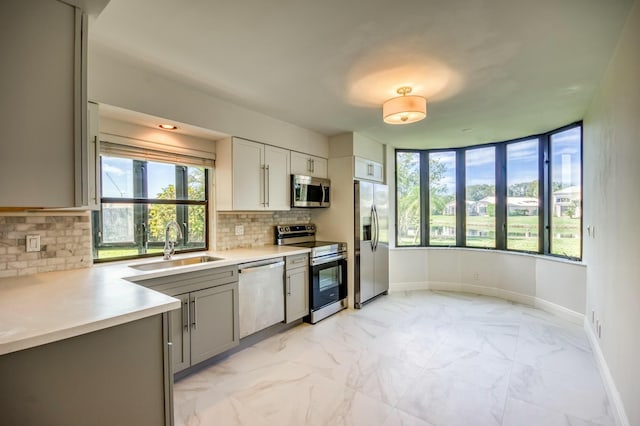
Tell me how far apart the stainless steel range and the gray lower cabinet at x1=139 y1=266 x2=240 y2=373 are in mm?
1078

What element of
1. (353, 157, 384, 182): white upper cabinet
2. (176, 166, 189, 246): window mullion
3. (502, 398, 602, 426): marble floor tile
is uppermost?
(353, 157, 384, 182): white upper cabinet

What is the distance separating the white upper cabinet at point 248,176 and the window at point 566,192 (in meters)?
3.63

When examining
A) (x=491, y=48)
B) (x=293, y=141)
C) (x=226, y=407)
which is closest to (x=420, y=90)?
(x=491, y=48)

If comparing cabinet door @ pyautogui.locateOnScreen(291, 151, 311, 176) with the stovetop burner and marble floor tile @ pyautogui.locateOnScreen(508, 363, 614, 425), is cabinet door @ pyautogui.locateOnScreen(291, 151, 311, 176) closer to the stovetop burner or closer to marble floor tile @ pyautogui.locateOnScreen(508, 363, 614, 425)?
the stovetop burner

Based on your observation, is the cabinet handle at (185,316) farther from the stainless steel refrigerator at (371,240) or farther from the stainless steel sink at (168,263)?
the stainless steel refrigerator at (371,240)

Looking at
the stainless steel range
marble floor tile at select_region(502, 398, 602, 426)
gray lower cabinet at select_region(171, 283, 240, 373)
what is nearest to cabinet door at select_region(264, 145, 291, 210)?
the stainless steel range

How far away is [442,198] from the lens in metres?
5.22

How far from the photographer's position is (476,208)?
16.4ft

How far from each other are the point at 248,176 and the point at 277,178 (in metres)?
0.43

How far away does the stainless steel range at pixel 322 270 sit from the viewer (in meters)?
3.63

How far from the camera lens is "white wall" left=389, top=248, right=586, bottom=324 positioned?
3695mm

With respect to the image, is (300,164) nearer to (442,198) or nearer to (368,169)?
(368,169)

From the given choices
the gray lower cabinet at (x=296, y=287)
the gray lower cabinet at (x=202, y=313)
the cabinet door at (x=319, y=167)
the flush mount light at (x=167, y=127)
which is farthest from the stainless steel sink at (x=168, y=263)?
the cabinet door at (x=319, y=167)

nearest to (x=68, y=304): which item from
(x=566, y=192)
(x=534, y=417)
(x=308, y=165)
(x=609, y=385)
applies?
(x=534, y=417)
